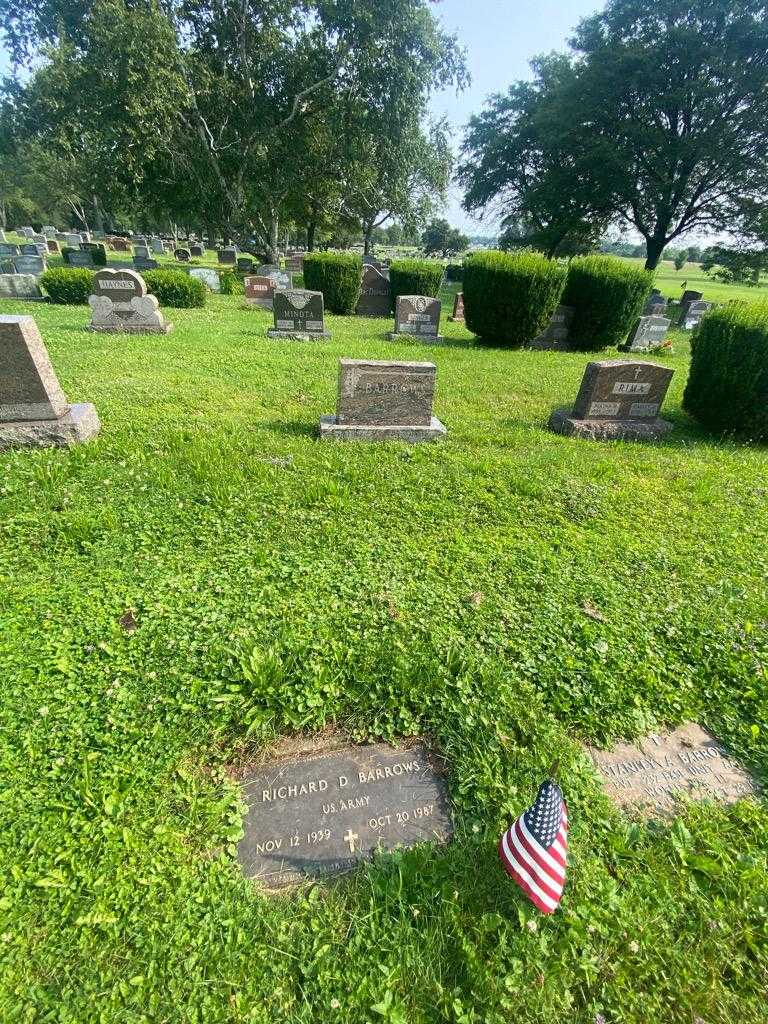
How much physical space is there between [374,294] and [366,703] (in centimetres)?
1585

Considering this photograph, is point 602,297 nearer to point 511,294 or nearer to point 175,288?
point 511,294

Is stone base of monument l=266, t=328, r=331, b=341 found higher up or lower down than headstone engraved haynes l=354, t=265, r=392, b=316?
lower down

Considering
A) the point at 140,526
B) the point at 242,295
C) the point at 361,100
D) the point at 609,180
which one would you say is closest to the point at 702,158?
the point at 609,180

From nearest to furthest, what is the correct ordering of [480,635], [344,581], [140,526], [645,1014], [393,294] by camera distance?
[645,1014], [480,635], [344,581], [140,526], [393,294]

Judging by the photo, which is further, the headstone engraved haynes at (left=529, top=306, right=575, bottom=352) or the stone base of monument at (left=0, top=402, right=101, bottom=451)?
the headstone engraved haynes at (left=529, top=306, right=575, bottom=352)

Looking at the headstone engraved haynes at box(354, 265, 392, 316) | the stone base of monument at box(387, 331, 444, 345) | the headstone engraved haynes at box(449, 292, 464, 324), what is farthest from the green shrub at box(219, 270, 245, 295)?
the stone base of monument at box(387, 331, 444, 345)

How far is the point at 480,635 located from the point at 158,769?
6.17 feet

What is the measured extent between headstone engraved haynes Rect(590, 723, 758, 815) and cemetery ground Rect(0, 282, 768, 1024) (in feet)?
0.29

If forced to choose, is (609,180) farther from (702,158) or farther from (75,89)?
(75,89)

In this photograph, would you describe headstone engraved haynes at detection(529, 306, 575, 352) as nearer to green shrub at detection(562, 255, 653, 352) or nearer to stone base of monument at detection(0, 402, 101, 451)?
green shrub at detection(562, 255, 653, 352)

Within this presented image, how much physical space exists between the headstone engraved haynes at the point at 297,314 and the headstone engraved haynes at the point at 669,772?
10657mm

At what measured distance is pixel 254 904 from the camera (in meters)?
1.79

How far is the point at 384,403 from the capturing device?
548 cm

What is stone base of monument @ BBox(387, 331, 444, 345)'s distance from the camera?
458 inches
